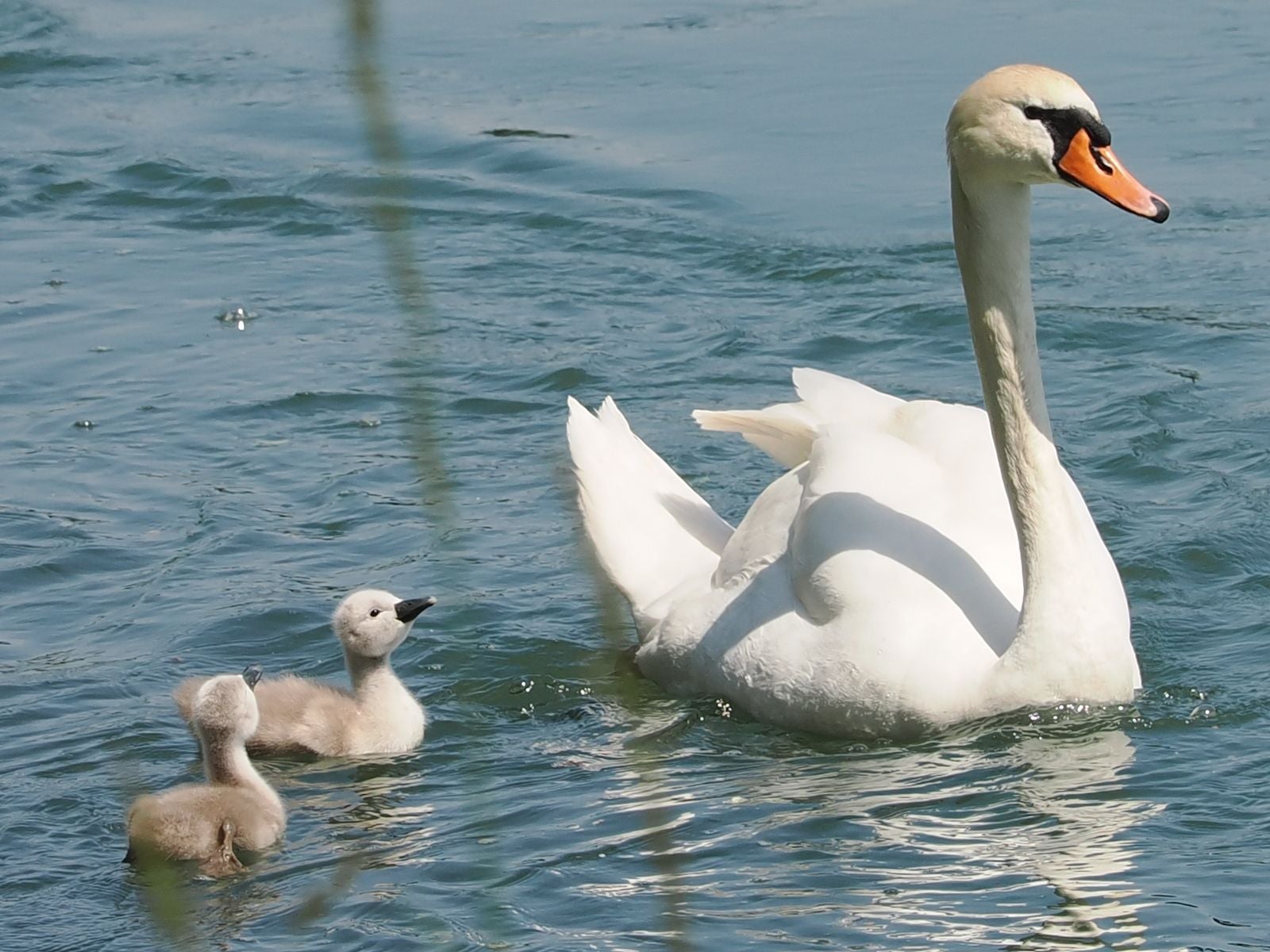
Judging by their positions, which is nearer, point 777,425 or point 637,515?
point 777,425

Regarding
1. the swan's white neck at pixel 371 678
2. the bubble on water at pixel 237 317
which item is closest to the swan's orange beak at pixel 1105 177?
the swan's white neck at pixel 371 678

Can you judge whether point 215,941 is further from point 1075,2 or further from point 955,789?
point 1075,2

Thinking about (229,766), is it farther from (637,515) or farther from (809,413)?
(809,413)

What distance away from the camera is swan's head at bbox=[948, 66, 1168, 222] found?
17.5 feet

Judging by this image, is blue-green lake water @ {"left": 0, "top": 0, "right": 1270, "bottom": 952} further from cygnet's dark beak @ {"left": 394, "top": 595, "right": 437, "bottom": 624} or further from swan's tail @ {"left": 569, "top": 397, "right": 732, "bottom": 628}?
cygnet's dark beak @ {"left": 394, "top": 595, "right": 437, "bottom": 624}

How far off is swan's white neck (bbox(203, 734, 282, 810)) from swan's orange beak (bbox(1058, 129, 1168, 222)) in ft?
8.59

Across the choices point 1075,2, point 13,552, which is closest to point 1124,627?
point 13,552

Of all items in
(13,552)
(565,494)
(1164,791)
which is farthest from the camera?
(13,552)

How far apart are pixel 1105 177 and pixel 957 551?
3.87ft

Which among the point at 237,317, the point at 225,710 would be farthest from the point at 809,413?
the point at 237,317

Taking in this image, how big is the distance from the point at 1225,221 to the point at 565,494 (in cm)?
981

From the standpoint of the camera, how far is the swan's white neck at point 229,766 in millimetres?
5340

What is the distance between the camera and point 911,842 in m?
5.02

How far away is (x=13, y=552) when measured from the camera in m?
7.77
